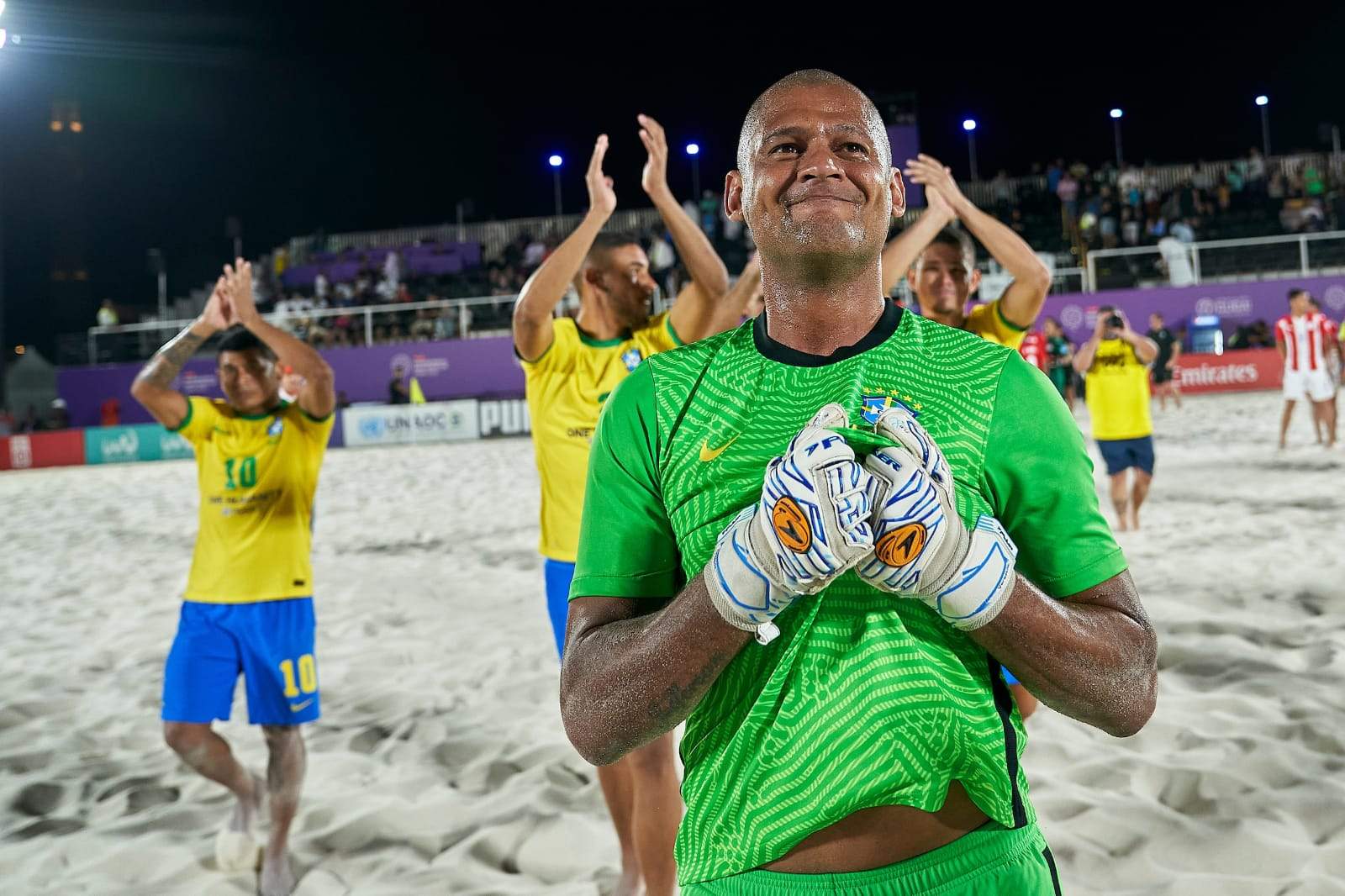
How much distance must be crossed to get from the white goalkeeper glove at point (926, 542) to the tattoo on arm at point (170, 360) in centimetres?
341

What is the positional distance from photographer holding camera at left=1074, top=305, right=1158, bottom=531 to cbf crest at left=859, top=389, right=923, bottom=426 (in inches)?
288

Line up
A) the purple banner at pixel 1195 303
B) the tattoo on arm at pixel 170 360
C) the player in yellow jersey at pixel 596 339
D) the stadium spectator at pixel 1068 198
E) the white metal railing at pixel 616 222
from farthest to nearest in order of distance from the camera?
the stadium spectator at pixel 1068 198
the white metal railing at pixel 616 222
the purple banner at pixel 1195 303
the tattoo on arm at pixel 170 360
the player in yellow jersey at pixel 596 339

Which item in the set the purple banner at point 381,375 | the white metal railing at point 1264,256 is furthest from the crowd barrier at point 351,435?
the white metal railing at point 1264,256

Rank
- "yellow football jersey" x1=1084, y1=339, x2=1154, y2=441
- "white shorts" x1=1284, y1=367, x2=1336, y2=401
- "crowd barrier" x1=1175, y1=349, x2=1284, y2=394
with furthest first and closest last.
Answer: "crowd barrier" x1=1175, y1=349, x2=1284, y2=394 < "white shorts" x1=1284, y1=367, x2=1336, y2=401 < "yellow football jersey" x1=1084, y1=339, x2=1154, y2=441

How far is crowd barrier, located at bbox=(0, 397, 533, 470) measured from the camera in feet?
69.6

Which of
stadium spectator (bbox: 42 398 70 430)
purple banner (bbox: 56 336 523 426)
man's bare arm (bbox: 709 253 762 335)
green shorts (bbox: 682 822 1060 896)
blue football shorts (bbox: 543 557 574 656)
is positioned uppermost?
purple banner (bbox: 56 336 523 426)

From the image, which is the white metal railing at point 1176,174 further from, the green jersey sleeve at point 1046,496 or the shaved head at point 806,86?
the green jersey sleeve at point 1046,496

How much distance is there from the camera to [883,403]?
1.44 meters

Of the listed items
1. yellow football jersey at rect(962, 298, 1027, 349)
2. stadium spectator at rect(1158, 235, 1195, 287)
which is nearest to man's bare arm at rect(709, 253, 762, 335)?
yellow football jersey at rect(962, 298, 1027, 349)

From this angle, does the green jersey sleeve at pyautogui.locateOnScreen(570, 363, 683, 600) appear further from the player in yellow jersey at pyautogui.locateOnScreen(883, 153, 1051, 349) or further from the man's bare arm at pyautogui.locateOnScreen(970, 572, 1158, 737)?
the player in yellow jersey at pyautogui.locateOnScreen(883, 153, 1051, 349)

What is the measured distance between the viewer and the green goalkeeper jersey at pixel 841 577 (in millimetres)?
1333

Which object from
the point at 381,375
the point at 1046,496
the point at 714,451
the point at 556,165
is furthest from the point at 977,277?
the point at 556,165

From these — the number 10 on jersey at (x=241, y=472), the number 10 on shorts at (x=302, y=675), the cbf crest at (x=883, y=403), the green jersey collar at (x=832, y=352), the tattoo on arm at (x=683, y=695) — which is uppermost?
the green jersey collar at (x=832, y=352)

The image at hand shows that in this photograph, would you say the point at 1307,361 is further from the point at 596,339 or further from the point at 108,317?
the point at 108,317
